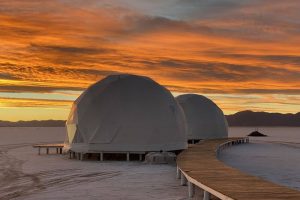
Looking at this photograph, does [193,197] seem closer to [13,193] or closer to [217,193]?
[217,193]

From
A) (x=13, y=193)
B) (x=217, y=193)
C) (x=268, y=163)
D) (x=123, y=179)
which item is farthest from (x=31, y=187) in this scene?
(x=268, y=163)

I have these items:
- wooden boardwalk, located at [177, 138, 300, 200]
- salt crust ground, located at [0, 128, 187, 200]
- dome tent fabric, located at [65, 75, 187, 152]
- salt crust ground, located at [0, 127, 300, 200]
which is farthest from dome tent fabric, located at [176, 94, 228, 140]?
wooden boardwalk, located at [177, 138, 300, 200]

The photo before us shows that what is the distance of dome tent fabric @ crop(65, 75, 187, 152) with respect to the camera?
29.4 m

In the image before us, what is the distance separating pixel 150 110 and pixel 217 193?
1799 centimetres

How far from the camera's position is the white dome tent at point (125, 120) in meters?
29.4

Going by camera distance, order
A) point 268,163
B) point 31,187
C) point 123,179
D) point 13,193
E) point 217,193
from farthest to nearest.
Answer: point 268,163 → point 123,179 → point 31,187 → point 13,193 → point 217,193

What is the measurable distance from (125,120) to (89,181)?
10437mm

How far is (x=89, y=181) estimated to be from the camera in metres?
19.5

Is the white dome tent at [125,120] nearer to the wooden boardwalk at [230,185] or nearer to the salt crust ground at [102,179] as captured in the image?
the salt crust ground at [102,179]

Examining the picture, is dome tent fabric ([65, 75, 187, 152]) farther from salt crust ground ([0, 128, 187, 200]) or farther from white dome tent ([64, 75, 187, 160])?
salt crust ground ([0, 128, 187, 200])

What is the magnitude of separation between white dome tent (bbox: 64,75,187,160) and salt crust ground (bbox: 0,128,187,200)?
2.61 metres

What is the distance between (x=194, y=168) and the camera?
709 inches

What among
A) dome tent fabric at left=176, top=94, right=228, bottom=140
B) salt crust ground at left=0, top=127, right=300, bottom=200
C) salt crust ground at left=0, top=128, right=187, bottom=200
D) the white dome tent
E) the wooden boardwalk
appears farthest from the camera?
dome tent fabric at left=176, top=94, right=228, bottom=140

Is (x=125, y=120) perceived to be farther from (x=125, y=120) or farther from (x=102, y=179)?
(x=102, y=179)
